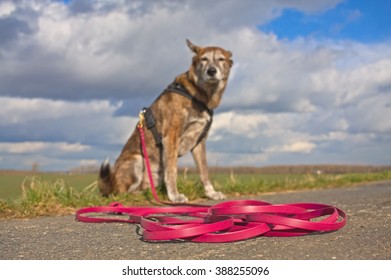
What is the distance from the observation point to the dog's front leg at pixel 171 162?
7336mm

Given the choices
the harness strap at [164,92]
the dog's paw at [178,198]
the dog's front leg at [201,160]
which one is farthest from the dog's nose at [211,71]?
the dog's paw at [178,198]

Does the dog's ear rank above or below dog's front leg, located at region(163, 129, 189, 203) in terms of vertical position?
above

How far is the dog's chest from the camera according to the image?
25.5ft

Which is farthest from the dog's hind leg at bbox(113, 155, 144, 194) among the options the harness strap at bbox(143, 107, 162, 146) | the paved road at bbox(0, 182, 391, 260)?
the paved road at bbox(0, 182, 391, 260)

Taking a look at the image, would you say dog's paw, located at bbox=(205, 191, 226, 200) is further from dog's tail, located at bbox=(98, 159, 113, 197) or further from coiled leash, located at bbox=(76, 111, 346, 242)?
coiled leash, located at bbox=(76, 111, 346, 242)

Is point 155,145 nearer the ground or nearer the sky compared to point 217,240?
nearer the sky

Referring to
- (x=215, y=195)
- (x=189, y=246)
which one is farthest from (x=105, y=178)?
(x=189, y=246)

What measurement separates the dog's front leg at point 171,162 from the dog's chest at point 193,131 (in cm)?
39

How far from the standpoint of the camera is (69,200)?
6246 mm

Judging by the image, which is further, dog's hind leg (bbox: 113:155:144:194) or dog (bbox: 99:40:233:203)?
dog's hind leg (bbox: 113:155:144:194)

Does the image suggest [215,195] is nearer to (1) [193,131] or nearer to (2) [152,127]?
(1) [193,131]

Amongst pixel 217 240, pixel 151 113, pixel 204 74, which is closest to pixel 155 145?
pixel 151 113
